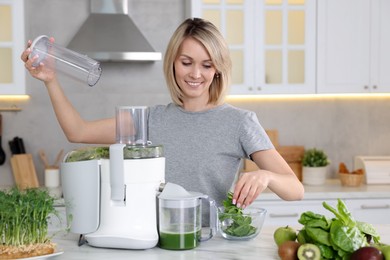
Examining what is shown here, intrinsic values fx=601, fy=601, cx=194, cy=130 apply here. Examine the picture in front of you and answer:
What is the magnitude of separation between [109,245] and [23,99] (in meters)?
2.50

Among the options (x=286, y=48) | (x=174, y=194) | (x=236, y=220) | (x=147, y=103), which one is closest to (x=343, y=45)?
(x=286, y=48)

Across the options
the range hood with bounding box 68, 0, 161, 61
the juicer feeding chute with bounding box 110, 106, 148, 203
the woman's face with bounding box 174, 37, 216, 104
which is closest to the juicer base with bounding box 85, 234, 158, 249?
the juicer feeding chute with bounding box 110, 106, 148, 203

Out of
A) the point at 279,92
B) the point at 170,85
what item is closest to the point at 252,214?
the point at 170,85

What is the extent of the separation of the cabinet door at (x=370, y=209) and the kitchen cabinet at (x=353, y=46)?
74cm

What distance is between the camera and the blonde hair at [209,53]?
2.04 m

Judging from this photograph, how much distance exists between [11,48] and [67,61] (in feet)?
6.31

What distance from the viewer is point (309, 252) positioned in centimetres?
156

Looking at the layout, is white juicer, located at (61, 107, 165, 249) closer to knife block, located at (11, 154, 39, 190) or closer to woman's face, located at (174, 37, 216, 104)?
woman's face, located at (174, 37, 216, 104)

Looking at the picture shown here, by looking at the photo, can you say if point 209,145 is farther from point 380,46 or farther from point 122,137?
point 380,46

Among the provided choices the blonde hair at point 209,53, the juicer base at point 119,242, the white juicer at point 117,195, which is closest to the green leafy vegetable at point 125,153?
the white juicer at point 117,195

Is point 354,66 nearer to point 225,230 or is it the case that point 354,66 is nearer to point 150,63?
point 150,63

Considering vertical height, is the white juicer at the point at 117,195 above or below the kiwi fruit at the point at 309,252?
above

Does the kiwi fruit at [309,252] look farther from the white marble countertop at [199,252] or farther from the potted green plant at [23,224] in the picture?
the potted green plant at [23,224]

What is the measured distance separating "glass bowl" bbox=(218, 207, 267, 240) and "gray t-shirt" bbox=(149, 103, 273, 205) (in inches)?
12.8
